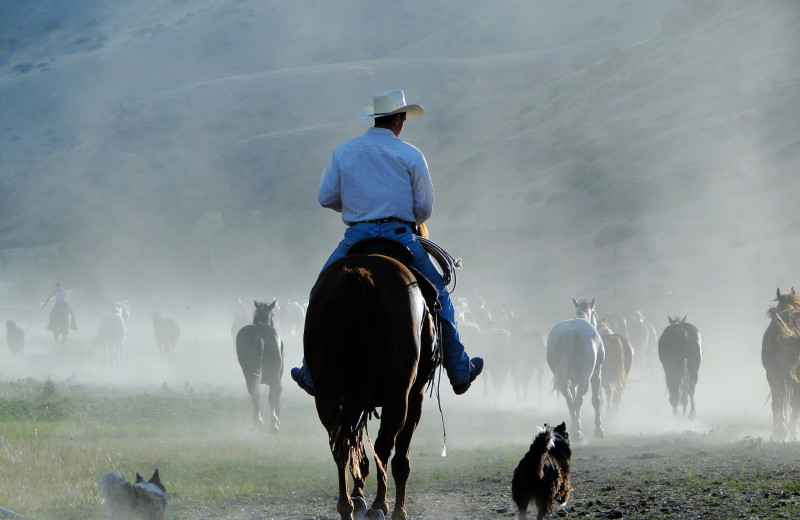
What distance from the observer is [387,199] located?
320 inches

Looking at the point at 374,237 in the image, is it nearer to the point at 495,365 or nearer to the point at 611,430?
the point at 611,430

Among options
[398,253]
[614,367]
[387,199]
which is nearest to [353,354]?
[398,253]

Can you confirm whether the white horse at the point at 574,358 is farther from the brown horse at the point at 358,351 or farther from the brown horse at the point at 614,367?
the brown horse at the point at 358,351

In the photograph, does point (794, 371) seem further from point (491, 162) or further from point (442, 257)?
point (491, 162)

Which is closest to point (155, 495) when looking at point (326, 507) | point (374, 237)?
point (326, 507)

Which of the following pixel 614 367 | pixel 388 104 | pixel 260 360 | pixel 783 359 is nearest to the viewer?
pixel 388 104

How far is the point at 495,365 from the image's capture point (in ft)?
106

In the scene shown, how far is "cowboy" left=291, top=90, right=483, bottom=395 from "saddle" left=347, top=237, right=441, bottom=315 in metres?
0.08

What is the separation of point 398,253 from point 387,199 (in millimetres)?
447

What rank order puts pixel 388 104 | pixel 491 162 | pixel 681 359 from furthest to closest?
1. pixel 491 162
2. pixel 681 359
3. pixel 388 104

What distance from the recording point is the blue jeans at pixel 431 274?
26.6ft

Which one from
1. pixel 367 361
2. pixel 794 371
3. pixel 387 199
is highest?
pixel 387 199

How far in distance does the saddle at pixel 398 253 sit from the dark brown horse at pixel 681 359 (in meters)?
16.5

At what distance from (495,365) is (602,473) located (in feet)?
66.7
